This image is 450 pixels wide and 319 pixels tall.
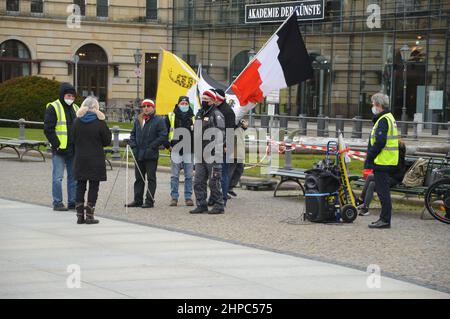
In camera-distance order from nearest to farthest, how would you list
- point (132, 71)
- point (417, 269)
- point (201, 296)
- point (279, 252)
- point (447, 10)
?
point (201, 296)
point (417, 269)
point (279, 252)
point (447, 10)
point (132, 71)

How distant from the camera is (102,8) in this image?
58.5 m

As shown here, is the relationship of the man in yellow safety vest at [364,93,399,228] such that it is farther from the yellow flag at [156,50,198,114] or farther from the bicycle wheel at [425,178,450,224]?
the yellow flag at [156,50,198,114]

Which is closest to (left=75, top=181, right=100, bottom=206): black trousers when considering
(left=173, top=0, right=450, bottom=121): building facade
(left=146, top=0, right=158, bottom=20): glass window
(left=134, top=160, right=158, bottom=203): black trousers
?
(left=134, top=160, right=158, bottom=203): black trousers

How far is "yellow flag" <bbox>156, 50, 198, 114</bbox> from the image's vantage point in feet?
63.3

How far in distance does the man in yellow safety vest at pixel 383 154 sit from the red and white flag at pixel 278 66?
3756 mm

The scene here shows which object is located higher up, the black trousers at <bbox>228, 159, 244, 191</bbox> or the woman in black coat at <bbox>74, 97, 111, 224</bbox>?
the woman in black coat at <bbox>74, 97, 111, 224</bbox>

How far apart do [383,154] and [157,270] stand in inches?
193

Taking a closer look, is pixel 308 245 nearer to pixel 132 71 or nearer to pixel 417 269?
pixel 417 269

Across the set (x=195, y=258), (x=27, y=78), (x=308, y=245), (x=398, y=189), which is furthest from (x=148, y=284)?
(x=27, y=78)

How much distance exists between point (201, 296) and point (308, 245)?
11.5 feet

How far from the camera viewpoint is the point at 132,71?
58438 millimetres

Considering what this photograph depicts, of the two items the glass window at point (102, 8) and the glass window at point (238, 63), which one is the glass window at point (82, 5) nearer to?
the glass window at point (102, 8)

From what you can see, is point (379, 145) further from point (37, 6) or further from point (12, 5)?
point (12, 5)

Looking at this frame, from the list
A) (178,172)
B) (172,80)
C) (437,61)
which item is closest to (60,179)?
(178,172)
